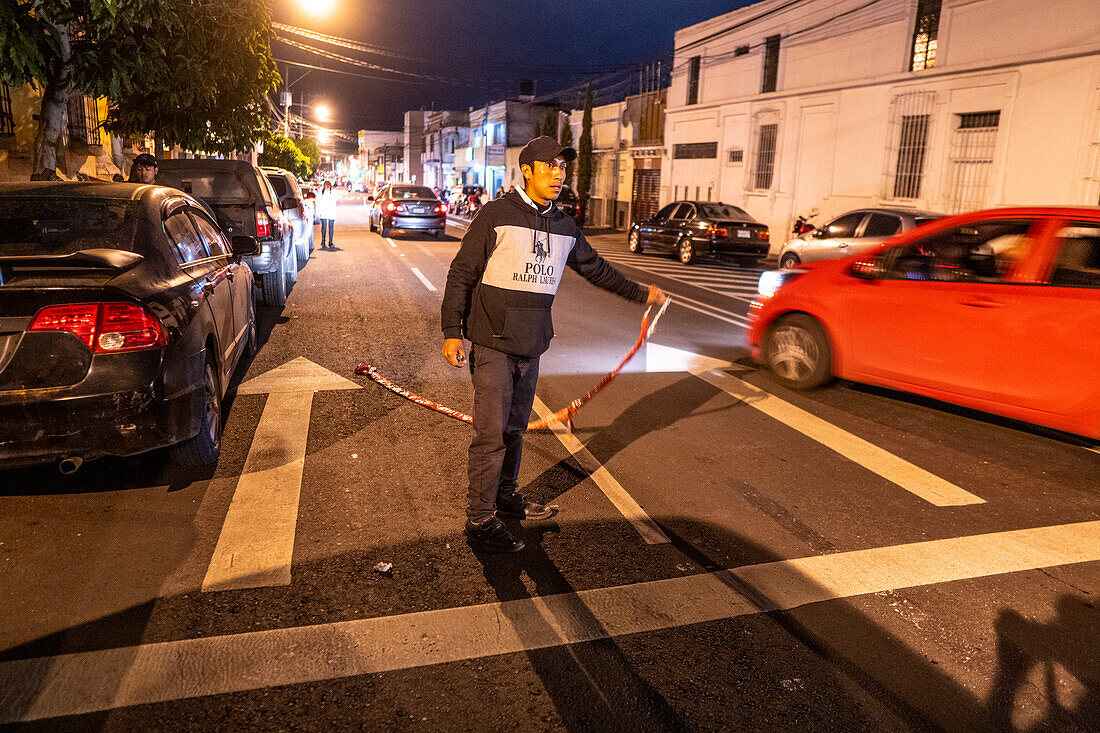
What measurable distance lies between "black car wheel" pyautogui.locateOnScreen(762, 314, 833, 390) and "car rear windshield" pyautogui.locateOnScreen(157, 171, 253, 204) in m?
7.46

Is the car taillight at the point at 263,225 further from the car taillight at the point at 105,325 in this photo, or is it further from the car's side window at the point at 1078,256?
the car's side window at the point at 1078,256

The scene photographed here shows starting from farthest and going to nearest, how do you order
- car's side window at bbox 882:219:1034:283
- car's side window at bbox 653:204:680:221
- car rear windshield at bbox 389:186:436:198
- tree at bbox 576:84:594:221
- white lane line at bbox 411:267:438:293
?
tree at bbox 576:84:594:221, car rear windshield at bbox 389:186:436:198, car's side window at bbox 653:204:680:221, white lane line at bbox 411:267:438:293, car's side window at bbox 882:219:1034:283

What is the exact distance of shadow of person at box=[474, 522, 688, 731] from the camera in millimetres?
2531

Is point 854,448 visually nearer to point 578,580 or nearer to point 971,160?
point 578,580

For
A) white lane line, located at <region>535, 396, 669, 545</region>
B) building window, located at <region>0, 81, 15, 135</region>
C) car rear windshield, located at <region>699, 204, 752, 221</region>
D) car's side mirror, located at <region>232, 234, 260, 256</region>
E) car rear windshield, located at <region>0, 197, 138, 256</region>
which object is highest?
building window, located at <region>0, 81, 15, 135</region>

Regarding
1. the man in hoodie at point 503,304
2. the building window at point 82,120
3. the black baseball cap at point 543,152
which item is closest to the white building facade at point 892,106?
the black baseball cap at point 543,152

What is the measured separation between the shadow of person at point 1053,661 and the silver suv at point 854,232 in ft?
32.6

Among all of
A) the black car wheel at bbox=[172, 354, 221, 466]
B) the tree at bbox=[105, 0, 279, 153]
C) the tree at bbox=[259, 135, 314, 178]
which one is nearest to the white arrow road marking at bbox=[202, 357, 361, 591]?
the black car wheel at bbox=[172, 354, 221, 466]

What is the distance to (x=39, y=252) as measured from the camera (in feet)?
13.8

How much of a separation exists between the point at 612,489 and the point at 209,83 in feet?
27.1

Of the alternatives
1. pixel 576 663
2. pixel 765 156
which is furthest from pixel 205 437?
pixel 765 156

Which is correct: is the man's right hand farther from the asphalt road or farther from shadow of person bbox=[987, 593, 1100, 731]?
shadow of person bbox=[987, 593, 1100, 731]

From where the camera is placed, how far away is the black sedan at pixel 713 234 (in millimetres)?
18484

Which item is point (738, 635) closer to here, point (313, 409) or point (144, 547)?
point (144, 547)
